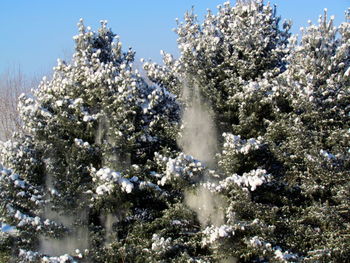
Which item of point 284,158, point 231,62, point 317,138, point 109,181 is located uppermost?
point 231,62

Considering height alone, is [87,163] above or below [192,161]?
above

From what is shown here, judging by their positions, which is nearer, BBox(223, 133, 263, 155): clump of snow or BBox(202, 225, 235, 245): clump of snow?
BBox(202, 225, 235, 245): clump of snow

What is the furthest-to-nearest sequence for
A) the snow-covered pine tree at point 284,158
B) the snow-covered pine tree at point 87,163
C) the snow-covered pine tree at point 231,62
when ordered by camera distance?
the snow-covered pine tree at point 231,62 < the snow-covered pine tree at point 87,163 < the snow-covered pine tree at point 284,158

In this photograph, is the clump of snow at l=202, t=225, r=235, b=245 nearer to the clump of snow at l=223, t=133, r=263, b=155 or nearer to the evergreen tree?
the evergreen tree

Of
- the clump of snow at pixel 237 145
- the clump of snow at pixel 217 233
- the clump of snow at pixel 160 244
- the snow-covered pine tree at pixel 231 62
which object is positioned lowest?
the clump of snow at pixel 217 233

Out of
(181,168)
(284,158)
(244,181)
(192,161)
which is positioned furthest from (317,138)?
(181,168)

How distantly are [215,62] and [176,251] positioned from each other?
4.53 meters

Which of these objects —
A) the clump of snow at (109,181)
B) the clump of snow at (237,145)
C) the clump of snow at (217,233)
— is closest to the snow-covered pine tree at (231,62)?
the clump of snow at (237,145)

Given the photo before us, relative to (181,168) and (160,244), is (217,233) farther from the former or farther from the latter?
(181,168)

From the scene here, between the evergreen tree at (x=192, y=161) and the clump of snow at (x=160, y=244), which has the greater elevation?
the evergreen tree at (x=192, y=161)

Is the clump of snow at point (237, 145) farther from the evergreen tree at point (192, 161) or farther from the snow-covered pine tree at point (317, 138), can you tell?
the snow-covered pine tree at point (317, 138)

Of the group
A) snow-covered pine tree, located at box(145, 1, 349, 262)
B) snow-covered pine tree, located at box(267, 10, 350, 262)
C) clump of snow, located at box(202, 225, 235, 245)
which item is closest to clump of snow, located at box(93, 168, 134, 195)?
snow-covered pine tree, located at box(145, 1, 349, 262)

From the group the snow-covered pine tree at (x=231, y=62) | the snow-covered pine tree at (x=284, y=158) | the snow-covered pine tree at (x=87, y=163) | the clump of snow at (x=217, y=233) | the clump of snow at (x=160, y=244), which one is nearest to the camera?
the clump of snow at (x=217, y=233)

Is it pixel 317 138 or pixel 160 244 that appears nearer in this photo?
pixel 160 244
